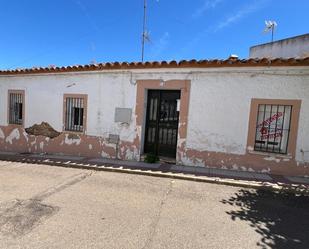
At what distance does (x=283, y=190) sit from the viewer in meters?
5.62

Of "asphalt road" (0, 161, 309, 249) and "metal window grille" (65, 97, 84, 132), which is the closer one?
"asphalt road" (0, 161, 309, 249)

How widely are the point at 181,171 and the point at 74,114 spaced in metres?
4.83

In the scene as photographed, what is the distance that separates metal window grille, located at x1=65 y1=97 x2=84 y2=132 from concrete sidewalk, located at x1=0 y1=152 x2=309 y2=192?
1.20 metres

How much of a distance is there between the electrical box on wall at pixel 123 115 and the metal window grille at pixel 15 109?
4903 mm

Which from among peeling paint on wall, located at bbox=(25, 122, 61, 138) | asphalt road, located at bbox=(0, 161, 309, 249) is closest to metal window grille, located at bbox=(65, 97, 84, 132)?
peeling paint on wall, located at bbox=(25, 122, 61, 138)

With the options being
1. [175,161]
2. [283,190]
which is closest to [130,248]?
[283,190]

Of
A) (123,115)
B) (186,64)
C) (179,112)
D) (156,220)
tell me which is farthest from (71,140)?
(156,220)

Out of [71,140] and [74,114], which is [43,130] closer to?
[71,140]

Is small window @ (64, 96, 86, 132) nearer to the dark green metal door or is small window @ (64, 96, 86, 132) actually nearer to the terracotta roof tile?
the terracotta roof tile

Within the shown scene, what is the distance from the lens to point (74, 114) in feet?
29.9

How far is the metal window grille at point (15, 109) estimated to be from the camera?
1024cm

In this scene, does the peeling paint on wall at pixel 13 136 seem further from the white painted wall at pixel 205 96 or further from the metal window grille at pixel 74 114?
the metal window grille at pixel 74 114

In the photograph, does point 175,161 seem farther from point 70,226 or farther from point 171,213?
point 70,226

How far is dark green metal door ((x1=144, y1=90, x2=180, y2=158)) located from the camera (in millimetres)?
7984
